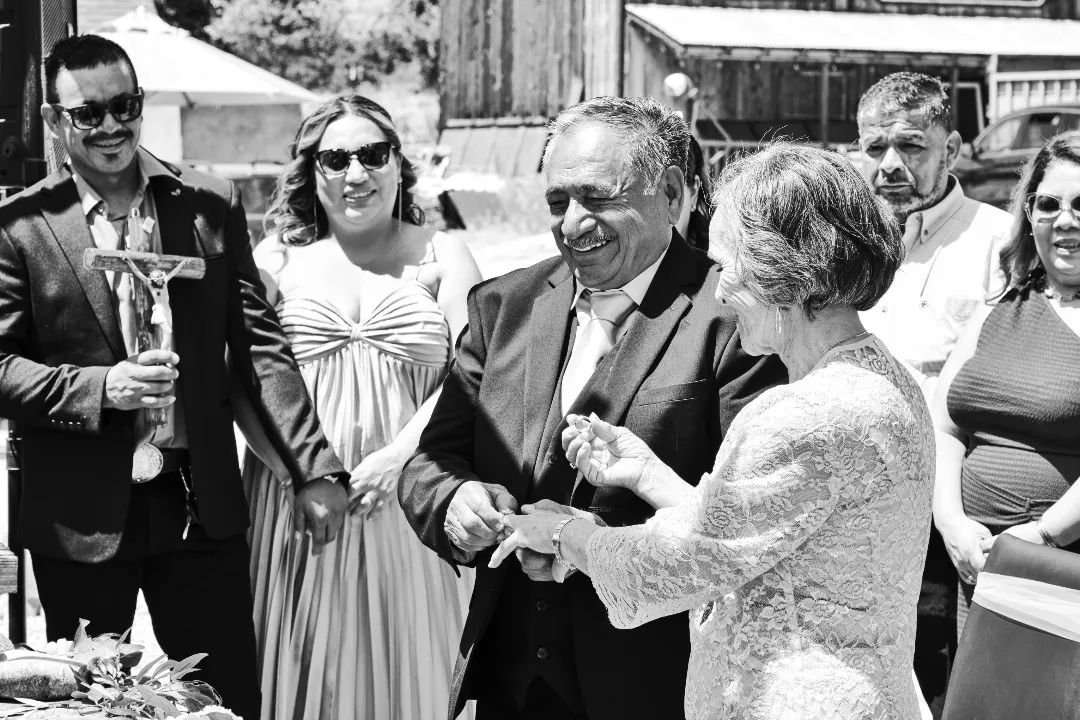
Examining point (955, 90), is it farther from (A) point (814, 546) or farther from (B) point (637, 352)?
(A) point (814, 546)

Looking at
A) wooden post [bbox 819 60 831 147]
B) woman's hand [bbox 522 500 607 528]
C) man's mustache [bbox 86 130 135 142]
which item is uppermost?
wooden post [bbox 819 60 831 147]

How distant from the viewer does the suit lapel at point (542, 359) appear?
9.61 feet

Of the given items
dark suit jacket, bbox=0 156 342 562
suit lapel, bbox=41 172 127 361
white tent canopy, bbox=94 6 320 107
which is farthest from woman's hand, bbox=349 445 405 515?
white tent canopy, bbox=94 6 320 107

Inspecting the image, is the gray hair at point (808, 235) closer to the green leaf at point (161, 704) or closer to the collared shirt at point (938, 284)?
the green leaf at point (161, 704)

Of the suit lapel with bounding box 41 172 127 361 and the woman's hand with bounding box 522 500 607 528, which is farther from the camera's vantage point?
the suit lapel with bounding box 41 172 127 361

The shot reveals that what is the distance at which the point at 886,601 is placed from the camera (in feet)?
7.45

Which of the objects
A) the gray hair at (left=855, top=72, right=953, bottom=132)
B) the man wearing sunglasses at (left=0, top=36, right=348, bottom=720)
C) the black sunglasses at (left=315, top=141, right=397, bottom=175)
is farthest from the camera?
the gray hair at (left=855, top=72, right=953, bottom=132)

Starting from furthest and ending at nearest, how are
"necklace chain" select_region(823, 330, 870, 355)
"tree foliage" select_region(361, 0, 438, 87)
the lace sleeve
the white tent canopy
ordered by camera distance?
"tree foliage" select_region(361, 0, 438, 87), the white tent canopy, "necklace chain" select_region(823, 330, 870, 355), the lace sleeve

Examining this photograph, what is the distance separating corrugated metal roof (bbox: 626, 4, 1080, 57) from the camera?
14852 mm

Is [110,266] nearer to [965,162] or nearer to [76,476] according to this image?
[76,476]

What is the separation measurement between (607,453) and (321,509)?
1.51 metres

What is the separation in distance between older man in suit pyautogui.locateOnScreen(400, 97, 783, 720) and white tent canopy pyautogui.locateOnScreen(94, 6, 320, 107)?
34.8 ft

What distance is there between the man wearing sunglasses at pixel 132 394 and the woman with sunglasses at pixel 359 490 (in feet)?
0.55

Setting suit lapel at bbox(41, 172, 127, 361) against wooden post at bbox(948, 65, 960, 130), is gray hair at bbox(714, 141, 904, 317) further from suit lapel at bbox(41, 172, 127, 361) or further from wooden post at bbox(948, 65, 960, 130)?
wooden post at bbox(948, 65, 960, 130)
